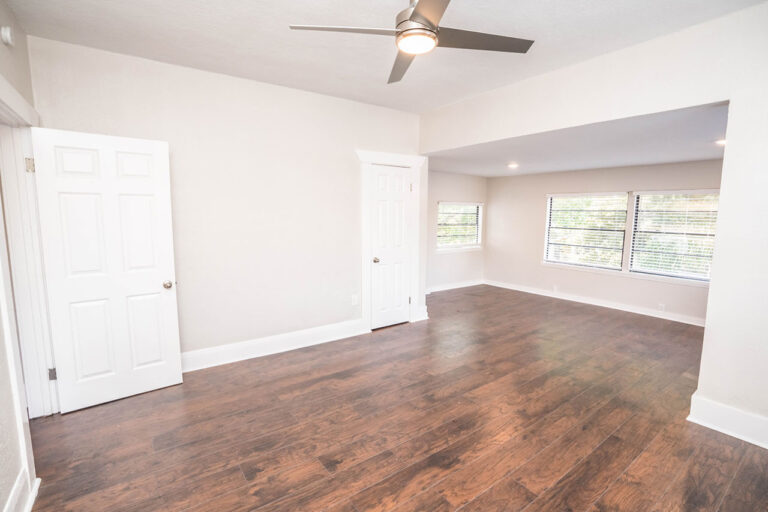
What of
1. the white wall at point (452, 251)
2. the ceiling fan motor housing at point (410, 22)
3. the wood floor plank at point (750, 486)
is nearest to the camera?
the ceiling fan motor housing at point (410, 22)

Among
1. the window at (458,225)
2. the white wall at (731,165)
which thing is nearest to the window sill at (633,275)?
the window at (458,225)

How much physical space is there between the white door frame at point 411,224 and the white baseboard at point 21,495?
3068 millimetres

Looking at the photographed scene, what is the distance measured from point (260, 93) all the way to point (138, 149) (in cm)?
127

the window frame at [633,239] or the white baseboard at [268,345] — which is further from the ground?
the window frame at [633,239]

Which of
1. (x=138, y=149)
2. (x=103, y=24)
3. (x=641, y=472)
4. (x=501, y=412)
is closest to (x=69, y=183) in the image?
(x=138, y=149)

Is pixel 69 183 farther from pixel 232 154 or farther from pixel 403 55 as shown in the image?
pixel 403 55

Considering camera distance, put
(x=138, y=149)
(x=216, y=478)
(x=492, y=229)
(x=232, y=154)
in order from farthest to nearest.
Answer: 1. (x=492, y=229)
2. (x=232, y=154)
3. (x=138, y=149)
4. (x=216, y=478)

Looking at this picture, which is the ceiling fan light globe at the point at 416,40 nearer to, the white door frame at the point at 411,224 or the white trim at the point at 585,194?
the white door frame at the point at 411,224

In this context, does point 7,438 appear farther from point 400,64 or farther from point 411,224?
point 411,224

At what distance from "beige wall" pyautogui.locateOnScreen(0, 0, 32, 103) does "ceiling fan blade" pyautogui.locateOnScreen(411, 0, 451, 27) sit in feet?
7.70

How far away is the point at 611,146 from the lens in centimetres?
395

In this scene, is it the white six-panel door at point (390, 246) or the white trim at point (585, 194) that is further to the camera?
the white trim at point (585, 194)

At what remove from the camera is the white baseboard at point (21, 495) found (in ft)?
5.26

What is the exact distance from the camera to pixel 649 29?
2408 mm
